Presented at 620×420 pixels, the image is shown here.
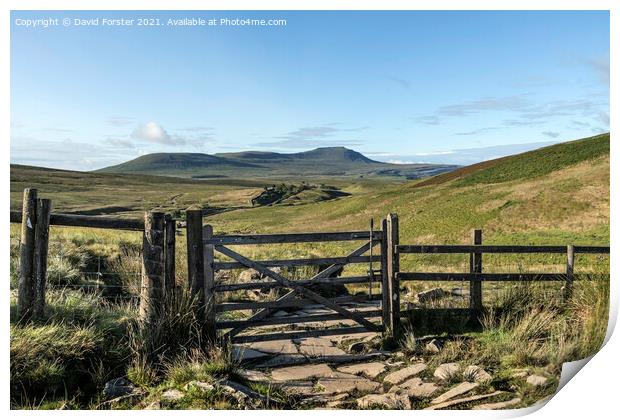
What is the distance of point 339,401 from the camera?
6.79 m

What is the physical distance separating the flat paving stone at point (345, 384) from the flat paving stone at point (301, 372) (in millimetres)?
195

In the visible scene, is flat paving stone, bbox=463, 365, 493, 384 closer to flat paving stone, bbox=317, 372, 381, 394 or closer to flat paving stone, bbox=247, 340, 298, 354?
flat paving stone, bbox=317, 372, 381, 394

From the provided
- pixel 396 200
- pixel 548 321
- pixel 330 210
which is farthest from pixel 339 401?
pixel 330 210

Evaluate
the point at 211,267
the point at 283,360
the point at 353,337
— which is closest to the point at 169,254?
the point at 211,267

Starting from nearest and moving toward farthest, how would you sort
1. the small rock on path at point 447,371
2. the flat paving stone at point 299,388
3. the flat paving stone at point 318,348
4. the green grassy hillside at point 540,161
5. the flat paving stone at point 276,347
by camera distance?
1. the flat paving stone at point 299,388
2. the small rock on path at point 447,371
3. the flat paving stone at point 318,348
4. the flat paving stone at point 276,347
5. the green grassy hillside at point 540,161

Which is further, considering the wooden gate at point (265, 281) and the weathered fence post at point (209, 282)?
the wooden gate at point (265, 281)

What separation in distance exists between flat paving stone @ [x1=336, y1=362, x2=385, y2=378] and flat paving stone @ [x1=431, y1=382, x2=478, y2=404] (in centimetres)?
110

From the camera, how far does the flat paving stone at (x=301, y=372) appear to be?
24.9ft

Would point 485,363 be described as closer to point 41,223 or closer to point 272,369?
point 272,369

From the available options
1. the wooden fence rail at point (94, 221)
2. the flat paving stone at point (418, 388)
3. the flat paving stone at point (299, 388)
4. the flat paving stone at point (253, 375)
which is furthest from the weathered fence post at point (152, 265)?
the flat paving stone at point (418, 388)

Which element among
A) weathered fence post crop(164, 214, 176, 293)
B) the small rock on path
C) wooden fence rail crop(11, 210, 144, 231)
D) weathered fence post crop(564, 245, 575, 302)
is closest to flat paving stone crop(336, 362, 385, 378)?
the small rock on path

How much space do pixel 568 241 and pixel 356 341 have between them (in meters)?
18.5

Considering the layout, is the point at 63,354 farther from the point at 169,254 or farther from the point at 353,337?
the point at 353,337

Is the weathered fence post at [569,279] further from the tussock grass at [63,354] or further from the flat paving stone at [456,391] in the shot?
the tussock grass at [63,354]
